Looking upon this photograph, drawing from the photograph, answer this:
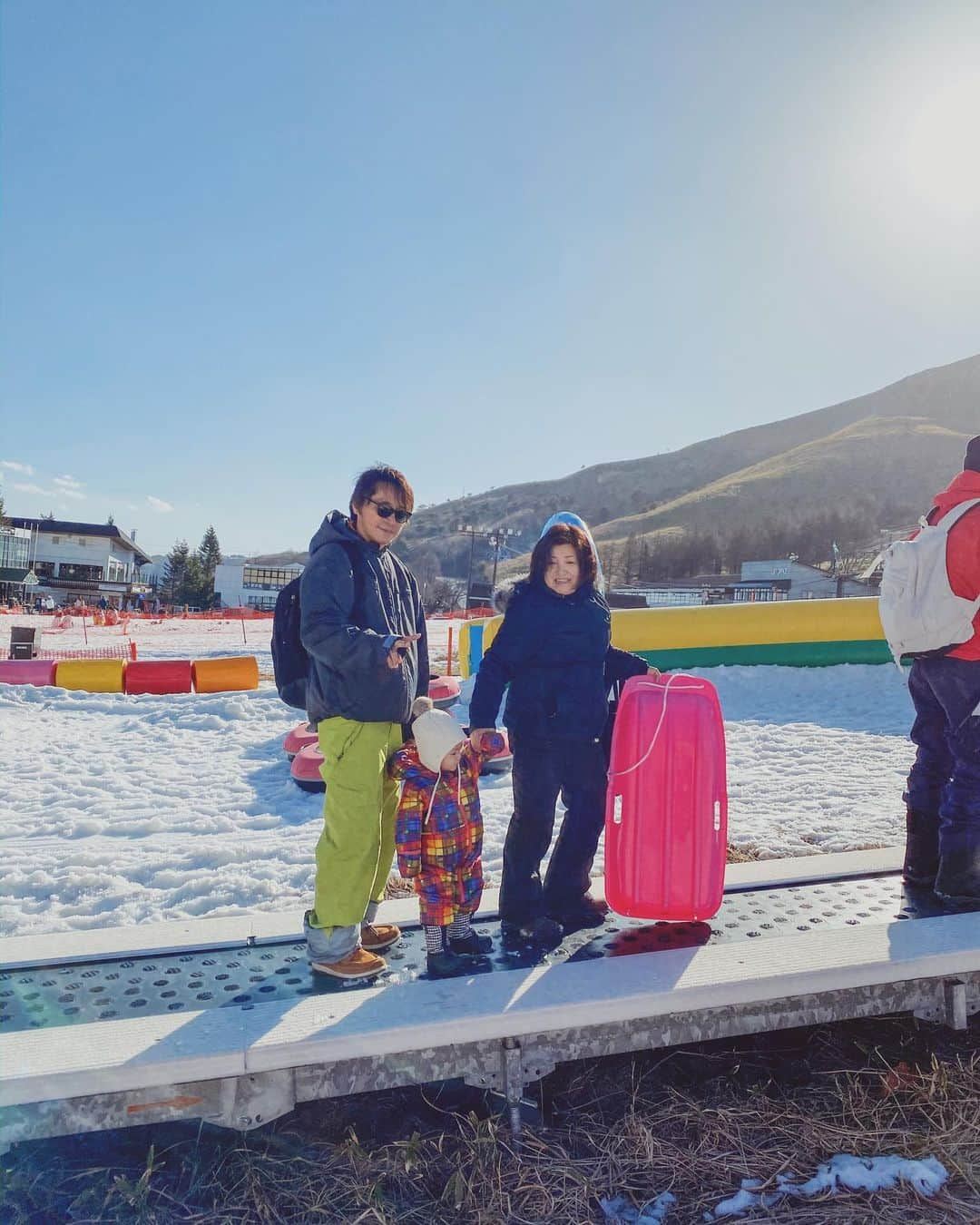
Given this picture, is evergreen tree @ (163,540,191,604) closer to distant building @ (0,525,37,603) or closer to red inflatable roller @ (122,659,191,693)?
distant building @ (0,525,37,603)

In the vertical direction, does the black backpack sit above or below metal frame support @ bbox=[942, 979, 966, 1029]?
above

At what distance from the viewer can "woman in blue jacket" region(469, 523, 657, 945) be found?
3.29 meters

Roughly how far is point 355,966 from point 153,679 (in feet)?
29.3

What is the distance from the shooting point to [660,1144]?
2.41m

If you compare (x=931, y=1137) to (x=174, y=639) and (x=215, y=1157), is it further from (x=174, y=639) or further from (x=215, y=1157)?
(x=174, y=639)

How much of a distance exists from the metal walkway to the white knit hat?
708 mm

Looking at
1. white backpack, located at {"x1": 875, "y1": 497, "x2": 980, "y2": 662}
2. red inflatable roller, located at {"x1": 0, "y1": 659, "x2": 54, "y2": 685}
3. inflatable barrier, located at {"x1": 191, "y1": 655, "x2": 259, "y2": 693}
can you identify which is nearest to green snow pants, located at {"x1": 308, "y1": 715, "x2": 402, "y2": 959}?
white backpack, located at {"x1": 875, "y1": 497, "x2": 980, "y2": 662}

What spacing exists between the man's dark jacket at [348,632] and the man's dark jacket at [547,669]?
1.25 feet

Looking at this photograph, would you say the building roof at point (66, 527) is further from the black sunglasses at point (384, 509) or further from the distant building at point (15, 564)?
the black sunglasses at point (384, 509)

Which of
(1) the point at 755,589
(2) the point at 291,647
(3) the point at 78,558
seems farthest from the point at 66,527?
(2) the point at 291,647

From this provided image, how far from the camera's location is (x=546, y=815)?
3332 mm

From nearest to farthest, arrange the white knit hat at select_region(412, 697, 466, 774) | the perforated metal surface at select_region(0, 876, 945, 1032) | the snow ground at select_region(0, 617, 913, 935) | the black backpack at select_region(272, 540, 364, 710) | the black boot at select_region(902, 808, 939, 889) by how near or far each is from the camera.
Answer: the perforated metal surface at select_region(0, 876, 945, 1032)
the white knit hat at select_region(412, 697, 466, 774)
the black backpack at select_region(272, 540, 364, 710)
the black boot at select_region(902, 808, 939, 889)
the snow ground at select_region(0, 617, 913, 935)

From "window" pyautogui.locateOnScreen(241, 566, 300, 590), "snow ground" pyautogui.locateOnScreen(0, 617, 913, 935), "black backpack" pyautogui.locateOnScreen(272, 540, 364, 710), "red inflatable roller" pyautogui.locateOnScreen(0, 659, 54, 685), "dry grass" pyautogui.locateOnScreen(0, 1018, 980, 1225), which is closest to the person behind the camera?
"dry grass" pyautogui.locateOnScreen(0, 1018, 980, 1225)

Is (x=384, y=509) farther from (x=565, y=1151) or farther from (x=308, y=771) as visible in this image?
(x=308, y=771)
